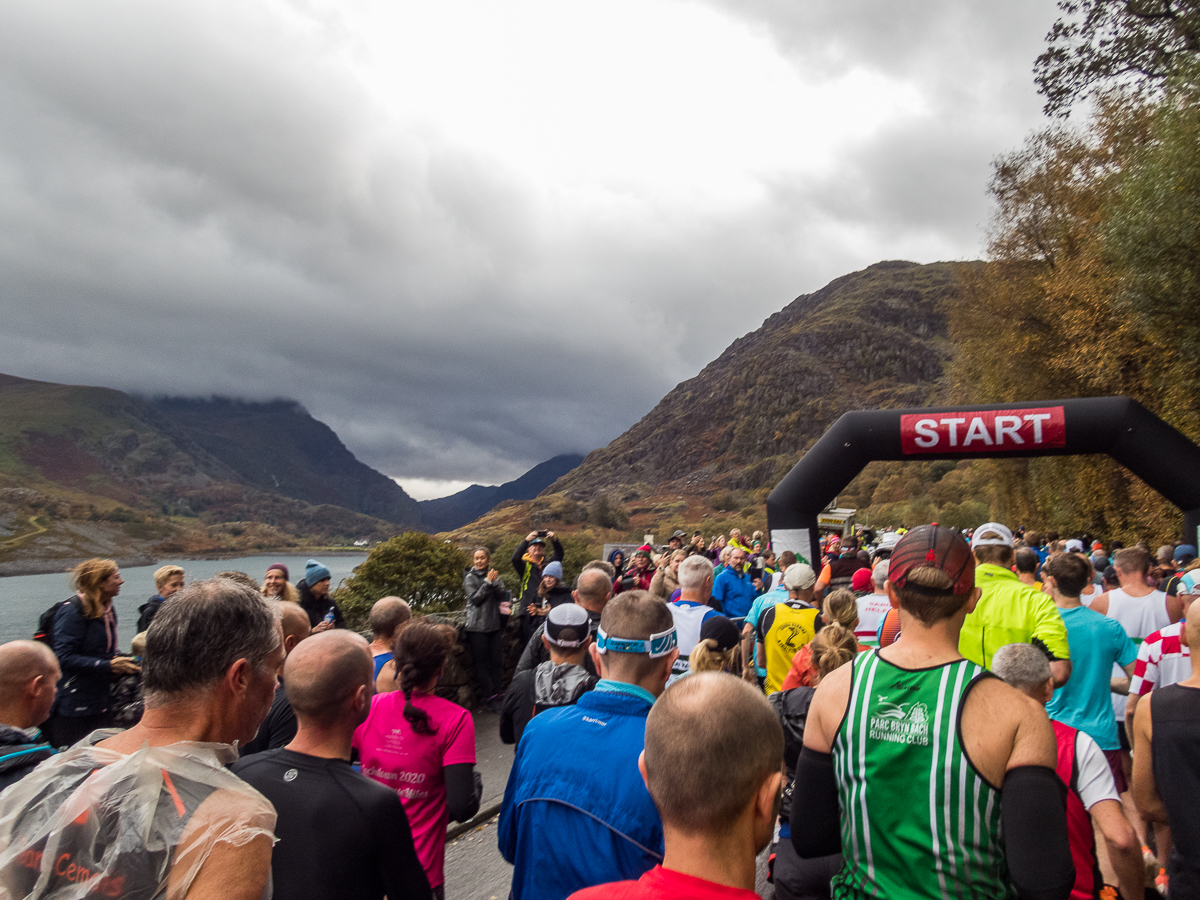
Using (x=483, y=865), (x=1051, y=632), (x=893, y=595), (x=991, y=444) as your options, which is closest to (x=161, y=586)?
(x=483, y=865)

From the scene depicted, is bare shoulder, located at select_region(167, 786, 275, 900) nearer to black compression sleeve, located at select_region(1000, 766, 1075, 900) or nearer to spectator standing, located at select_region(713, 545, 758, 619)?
black compression sleeve, located at select_region(1000, 766, 1075, 900)

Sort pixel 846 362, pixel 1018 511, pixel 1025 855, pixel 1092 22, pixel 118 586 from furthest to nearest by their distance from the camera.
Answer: pixel 846 362 → pixel 1018 511 → pixel 1092 22 → pixel 118 586 → pixel 1025 855

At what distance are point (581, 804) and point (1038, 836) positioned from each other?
115 centimetres

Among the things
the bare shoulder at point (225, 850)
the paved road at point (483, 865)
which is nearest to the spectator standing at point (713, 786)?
the bare shoulder at point (225, 850)

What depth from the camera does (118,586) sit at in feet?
13.5

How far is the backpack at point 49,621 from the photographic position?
12.8 ft

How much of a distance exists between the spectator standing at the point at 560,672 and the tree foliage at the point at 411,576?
8523mm

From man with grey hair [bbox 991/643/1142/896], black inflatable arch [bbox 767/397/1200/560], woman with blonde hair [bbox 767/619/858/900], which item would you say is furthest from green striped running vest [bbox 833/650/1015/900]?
black inflatable arch [bbox 767/397/1200/560]

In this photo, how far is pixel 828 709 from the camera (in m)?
1.91

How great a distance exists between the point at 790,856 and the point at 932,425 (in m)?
9.17

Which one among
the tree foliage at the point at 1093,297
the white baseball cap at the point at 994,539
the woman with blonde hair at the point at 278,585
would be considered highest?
the tree foliage at the point at 1093,297

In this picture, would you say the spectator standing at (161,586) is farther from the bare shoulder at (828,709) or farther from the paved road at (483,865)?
the bare shoulder at (828,709)

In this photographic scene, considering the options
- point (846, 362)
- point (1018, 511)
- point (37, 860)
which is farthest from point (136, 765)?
point (846, 362)

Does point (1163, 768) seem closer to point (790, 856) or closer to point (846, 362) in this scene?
point (790, 856)
